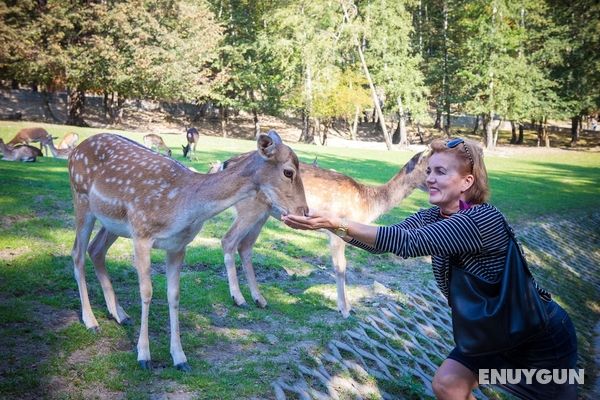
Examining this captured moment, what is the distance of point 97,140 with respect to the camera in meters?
5.53

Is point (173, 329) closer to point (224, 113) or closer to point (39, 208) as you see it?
point (39, 208)

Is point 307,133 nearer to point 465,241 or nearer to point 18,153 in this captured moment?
point 18,153

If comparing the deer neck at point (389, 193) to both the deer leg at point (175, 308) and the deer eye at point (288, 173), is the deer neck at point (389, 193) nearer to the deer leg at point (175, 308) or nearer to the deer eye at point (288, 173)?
the deer eye at point (288, 173)

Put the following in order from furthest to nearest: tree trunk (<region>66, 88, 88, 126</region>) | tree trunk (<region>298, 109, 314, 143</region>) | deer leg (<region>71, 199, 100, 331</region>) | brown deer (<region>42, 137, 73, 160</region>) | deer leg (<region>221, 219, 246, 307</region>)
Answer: tree trunk (<region>298, 109, 314, 143</region>) < tree trunk (<region>66, 88, 88, 126</region>) < brown deer (<region>42, 137, 73, 160</region>) < deer leg (<region>221, 219, 246, 307</region>) < deer leg (<region>71, 199, 100, 331</region>)

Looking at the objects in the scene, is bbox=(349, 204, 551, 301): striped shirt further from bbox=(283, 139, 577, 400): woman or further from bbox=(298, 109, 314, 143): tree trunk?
bbox=(298, 109, 314, 143): tree trunk

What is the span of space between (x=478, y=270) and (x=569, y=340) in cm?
78

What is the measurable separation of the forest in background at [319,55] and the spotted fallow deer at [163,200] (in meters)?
26.6

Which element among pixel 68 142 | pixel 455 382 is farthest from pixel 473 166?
pixel 68 142

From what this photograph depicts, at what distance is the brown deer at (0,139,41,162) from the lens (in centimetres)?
1525

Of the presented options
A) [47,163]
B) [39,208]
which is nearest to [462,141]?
[39,208]

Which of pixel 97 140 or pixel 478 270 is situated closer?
pixel 478 270

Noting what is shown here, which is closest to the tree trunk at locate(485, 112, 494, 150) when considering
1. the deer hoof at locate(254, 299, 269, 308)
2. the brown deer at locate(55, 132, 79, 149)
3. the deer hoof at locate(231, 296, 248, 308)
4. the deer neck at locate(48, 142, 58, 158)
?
the brown deer at locate(55, 132, 79, 149)

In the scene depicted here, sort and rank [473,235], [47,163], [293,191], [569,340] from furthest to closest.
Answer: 1. [47,163]
2. [293,191]
3. [569,340]
4. [473,235]

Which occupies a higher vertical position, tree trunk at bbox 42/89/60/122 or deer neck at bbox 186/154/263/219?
tree trunk at bbox 42/89/60/122
